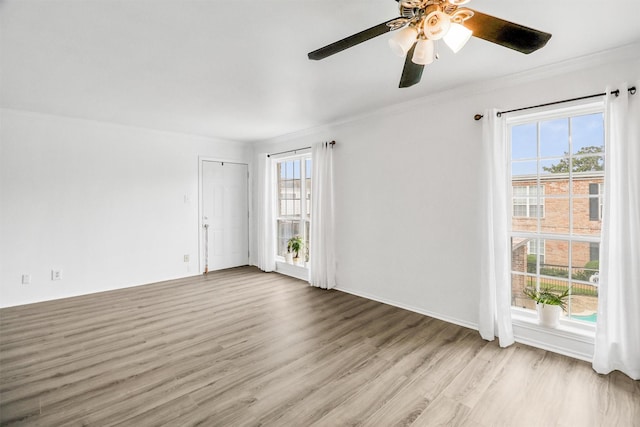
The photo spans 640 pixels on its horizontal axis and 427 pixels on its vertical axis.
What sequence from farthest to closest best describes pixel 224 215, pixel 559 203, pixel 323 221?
1. pixel 224 215
2. pixel 323 221
3. pixel 559 203

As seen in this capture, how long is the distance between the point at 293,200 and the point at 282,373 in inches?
136

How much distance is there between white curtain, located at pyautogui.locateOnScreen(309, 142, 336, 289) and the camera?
4.51 m

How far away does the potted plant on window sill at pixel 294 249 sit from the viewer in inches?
211

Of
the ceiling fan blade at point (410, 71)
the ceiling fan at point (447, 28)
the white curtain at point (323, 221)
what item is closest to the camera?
the ceiling fan at point (447, 28)

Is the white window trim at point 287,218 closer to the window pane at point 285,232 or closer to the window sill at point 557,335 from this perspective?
the window pane at point 285,232

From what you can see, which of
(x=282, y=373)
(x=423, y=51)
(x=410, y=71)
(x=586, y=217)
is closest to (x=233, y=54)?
(x=410, y=71)

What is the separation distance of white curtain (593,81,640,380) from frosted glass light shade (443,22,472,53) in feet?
5.92

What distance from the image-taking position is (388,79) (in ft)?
9.62

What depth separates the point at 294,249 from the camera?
5.36 meters

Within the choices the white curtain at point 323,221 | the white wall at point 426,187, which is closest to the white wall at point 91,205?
the white curtain at point 323,221

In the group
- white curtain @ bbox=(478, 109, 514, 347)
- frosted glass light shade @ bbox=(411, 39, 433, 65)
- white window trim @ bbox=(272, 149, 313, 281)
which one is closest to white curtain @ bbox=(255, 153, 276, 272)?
white window trim @ bbox=(272, 149, 313, 281)

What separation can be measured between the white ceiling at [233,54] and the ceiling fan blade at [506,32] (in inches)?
17.9

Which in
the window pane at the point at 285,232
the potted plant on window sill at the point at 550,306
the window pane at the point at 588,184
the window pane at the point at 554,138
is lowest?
the potted plant on window sill at the point at 550,306

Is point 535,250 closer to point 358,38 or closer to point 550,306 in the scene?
point 550,306
